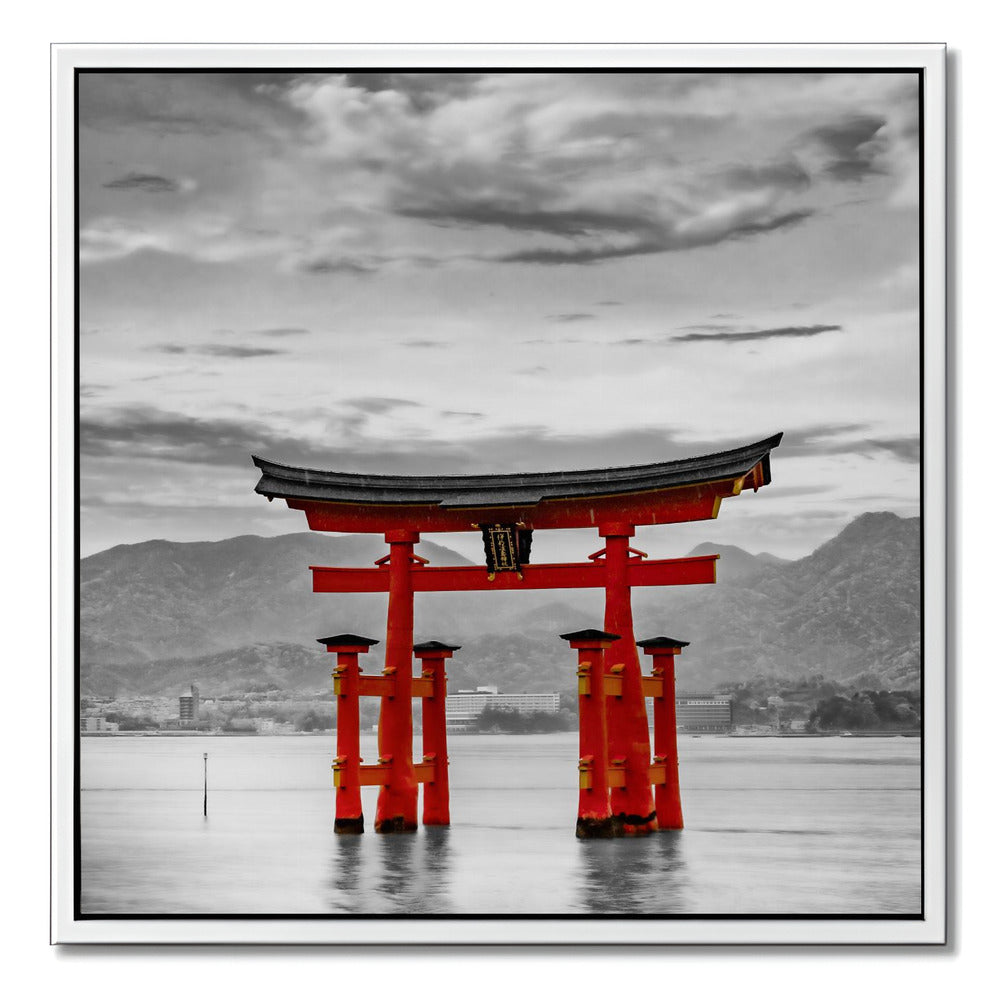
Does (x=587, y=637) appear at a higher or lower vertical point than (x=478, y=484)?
lower

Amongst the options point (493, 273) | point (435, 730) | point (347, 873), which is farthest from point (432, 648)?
point (493, 273)

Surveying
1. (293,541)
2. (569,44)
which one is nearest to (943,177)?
(569,44)

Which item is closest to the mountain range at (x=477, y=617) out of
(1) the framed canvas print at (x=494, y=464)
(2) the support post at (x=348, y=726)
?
(1) the framed canvas print at (x=494, y=464)

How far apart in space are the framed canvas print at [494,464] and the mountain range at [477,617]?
0.03m

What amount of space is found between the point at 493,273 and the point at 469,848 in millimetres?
2425

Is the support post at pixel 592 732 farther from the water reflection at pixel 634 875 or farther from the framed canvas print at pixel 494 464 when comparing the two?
the water reflection at pixel 634 875

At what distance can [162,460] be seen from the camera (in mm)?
5398

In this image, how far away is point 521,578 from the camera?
255 inches

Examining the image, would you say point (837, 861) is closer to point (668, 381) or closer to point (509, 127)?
point (668, 381)

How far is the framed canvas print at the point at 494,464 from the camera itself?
15.6ft

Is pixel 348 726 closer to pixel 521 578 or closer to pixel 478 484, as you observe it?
pixel 521 578

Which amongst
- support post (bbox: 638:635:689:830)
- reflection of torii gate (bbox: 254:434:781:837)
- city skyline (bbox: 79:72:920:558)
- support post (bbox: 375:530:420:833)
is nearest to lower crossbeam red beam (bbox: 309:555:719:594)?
reflection of torii gate (bbox: 254:434:781:837)

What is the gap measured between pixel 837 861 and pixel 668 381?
78.4 inches

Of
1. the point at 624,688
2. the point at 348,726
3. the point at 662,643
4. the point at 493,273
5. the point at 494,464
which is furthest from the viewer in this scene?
the point at 662,643
